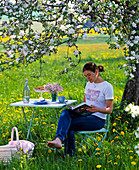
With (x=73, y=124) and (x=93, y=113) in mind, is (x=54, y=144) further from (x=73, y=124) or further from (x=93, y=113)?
(x=93, y=113)

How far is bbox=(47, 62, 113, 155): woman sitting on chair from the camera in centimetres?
396

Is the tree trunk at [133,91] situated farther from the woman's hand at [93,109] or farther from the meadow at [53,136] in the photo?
the woman's hand at [93,109]

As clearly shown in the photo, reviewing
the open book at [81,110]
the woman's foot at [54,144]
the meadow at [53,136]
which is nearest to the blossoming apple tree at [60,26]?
the meadow at [53,136]

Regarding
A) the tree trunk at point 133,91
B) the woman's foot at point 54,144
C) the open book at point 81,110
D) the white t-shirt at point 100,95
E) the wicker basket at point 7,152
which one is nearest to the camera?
the woman's foot at point 54,144

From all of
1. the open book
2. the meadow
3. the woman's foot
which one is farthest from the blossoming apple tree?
the woman's foot

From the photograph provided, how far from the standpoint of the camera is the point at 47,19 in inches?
189

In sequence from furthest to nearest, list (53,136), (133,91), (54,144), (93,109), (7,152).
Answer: (133,91) < (53,136) < (93,109) < (7,152) < (54,144)

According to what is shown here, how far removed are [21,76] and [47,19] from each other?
5610mm

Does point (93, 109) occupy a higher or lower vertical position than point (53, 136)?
higher

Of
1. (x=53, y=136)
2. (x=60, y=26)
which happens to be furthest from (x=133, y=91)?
(x=60, y=26)

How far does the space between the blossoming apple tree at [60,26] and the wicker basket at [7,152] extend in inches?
41.0

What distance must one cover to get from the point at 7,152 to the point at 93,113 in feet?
3.85

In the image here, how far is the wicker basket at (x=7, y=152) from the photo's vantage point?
3.74m

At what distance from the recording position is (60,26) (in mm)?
3701
